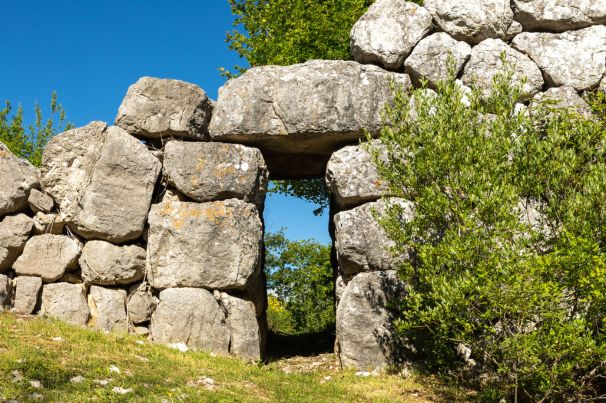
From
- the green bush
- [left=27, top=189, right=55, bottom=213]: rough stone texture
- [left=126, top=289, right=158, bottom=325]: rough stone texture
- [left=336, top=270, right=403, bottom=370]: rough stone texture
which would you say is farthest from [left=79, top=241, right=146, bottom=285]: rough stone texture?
the green bush

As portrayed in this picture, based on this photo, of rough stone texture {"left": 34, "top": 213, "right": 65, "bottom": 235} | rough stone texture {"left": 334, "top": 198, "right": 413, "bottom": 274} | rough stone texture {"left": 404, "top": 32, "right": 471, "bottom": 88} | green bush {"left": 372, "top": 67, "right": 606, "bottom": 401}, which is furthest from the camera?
rough stone texture {"left": 404, "top": 32, "right": 471, "bottom": 88}

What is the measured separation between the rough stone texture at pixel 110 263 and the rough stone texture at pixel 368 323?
4454mm

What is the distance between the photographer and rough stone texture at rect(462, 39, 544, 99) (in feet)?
44.8

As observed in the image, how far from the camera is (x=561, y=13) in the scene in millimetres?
13984

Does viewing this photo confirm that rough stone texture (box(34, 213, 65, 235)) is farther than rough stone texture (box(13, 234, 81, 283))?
Yes

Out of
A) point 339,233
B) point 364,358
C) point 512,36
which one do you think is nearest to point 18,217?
point 339,233

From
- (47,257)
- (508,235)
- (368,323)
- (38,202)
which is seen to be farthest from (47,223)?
(508,235)

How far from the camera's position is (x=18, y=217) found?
12.9 m

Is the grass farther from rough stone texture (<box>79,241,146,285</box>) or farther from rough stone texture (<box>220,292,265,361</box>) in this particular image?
rough stone texture (<box>79,241,146,285</box>)

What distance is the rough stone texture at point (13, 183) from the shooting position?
41.9ft

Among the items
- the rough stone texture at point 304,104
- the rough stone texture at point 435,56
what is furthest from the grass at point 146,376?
the rough stone texture at point 435,56

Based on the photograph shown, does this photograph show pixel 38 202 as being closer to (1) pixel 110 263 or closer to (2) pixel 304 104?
(1) pixel 110 263

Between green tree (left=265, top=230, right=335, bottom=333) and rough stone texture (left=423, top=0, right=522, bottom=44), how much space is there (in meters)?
12.4

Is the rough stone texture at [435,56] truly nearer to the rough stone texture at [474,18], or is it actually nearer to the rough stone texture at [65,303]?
the rough stone texture at [474,18]
